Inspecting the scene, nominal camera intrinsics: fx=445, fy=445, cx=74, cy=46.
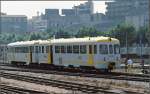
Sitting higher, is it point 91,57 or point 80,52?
point 80,52

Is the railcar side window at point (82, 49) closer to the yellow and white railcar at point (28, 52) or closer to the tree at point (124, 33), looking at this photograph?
the yellow and white railcar at point (28, 52)

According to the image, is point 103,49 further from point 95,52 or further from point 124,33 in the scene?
point 124,33

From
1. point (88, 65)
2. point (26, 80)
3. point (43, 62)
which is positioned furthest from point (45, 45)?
point (26, 80)

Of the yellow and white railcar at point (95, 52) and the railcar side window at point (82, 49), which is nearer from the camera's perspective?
the yellow and white railcar at point (95, 52)

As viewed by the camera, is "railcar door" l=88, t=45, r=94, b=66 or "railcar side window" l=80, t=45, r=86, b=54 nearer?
"railcar door" l=88, t=45, r=94, b=66

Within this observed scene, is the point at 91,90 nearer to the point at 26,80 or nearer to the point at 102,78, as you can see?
the point at 102,78

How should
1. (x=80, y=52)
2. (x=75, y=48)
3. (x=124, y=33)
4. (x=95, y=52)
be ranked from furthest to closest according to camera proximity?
1. (x=124, y=33)
2. (x=75, y=48)
3. (x=80, y=52)
4. (x=95, y=52)

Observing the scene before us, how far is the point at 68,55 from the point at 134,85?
44.2ft

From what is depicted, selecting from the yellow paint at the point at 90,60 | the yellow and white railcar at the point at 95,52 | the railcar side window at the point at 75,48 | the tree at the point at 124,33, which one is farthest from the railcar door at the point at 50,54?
the tree at the point at 124,33

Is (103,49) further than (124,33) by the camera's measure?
No

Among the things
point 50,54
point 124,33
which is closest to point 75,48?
point 50,54

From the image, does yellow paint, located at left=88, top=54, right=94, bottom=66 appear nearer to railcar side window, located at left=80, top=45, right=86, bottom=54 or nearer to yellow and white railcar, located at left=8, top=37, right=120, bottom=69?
yellow and white railcar, located at left=8, top=37, right=120, bottom=69

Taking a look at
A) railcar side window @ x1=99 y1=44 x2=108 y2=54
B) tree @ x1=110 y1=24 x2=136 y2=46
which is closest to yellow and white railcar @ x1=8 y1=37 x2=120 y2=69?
railcar side window @ x1=99 y1=44 x2=108 y2=54

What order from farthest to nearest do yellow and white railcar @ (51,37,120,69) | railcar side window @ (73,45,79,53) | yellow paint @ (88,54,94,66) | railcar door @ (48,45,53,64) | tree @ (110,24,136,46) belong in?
tree @ (110,24,136,46) → railcar door @ (48,45,53,64) → railcar side window @ (73,45,79,53) → yellow paint @ (88,54,94,66) → yellow and white railcar @ (51,37,120,69)
